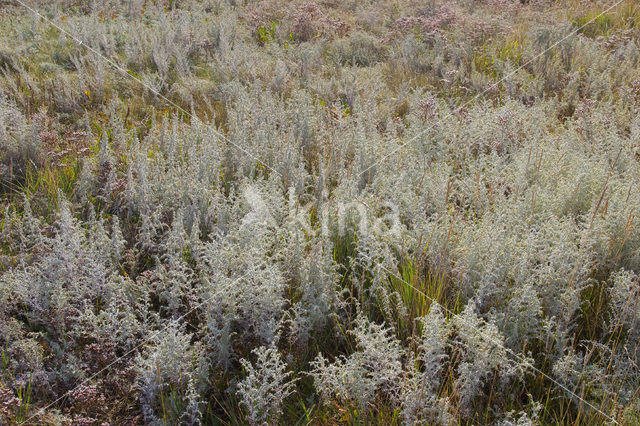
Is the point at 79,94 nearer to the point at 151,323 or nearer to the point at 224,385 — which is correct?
the point at 151,323

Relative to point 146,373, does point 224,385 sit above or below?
below

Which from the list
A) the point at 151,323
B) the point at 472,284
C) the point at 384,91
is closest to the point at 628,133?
the point at 384,91

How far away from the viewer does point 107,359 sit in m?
2.50

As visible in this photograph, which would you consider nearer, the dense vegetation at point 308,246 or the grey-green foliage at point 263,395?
the grey-green foliage at point 263,395

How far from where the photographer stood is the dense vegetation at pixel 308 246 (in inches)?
94.3

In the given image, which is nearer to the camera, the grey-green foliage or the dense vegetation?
the grey-green foliage

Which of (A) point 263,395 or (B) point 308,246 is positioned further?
(B) point 308,246

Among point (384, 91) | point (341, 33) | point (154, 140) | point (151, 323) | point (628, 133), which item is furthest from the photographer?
point (341, 33)

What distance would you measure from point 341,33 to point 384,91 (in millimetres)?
2268

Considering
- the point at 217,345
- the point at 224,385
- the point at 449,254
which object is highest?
the point at 449,254

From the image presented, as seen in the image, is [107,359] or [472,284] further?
[472,284]

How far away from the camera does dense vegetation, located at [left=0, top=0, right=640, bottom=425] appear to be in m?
2.40

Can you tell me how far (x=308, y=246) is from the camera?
3.33 m

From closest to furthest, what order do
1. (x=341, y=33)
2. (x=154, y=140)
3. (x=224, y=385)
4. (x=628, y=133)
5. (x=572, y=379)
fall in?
1. (x=572, y=379)
2. (x=224, y=385)
3. (x=154, y=140)
4. (x=628, y=133)
5. (x=341, y=33)
